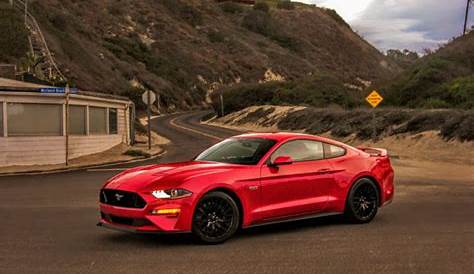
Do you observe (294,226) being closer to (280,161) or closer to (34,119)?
(280,161)

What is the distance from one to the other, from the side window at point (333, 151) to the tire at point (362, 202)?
501 millimetres

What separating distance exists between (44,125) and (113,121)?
19.7ft

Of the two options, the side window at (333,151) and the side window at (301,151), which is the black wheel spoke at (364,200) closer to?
the side window at (333,151)

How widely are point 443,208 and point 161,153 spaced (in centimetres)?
2047

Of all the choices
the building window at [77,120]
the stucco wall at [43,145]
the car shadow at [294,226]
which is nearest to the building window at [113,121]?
the stucco wall at [43,145]

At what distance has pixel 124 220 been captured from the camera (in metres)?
7.78

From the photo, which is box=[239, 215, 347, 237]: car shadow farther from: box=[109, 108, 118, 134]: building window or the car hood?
box=[109, 108, 118, 134]: building window

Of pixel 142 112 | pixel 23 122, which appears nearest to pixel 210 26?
pixel 142 112

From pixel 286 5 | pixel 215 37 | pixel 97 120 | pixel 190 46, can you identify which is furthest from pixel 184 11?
pixel 97 120

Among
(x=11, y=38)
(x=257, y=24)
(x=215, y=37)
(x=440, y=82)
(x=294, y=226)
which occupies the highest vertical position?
(x=257, y=24)

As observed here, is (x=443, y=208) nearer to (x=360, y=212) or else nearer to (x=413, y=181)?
(x=360, y=212)

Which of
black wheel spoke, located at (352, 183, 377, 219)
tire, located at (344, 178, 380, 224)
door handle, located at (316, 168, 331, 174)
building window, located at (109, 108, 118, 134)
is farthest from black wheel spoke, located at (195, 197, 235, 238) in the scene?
building window, located at (109, 108, 118, 134)

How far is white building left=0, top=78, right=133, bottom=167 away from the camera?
21750 millimetres

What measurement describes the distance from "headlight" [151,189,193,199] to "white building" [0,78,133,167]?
14282 millimetres
